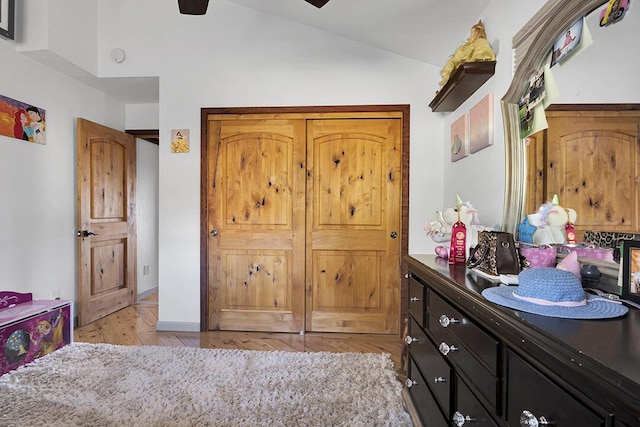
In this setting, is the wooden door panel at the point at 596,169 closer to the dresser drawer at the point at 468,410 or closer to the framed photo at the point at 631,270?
the framed photo at the point at 631,270

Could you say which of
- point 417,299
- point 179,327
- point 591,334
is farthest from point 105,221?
point 591,334

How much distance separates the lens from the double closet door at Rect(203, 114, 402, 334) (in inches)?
120

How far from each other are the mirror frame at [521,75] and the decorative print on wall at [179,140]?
8.31 feet

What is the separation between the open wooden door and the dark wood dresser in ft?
10.5

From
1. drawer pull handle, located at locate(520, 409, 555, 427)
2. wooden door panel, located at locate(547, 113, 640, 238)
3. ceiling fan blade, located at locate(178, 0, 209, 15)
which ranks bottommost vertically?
drawer pull handle, located at locate(520, 409, 555, 427)

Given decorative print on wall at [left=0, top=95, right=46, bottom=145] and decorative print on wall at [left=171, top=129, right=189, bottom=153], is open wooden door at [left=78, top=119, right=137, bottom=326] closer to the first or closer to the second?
decorative print on wall at [left=0, top=95, right=46, bottom=145]

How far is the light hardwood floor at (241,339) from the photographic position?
275 centimetres

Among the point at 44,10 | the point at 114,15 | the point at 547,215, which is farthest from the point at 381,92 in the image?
the point at 44,10

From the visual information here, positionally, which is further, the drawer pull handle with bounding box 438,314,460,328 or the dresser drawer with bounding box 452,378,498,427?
the drawer pull handle with bounding box 438,314,460,328

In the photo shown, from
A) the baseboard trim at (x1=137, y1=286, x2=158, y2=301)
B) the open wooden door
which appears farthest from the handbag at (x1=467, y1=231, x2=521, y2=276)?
the baseboard trim at (x1=137, y1=286, x2=158, y2=301)

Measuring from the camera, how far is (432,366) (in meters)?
1.35

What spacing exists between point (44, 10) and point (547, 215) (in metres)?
3.73

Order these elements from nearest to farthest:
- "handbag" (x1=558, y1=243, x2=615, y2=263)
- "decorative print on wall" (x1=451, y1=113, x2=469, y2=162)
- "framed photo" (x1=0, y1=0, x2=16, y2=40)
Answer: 1. "handbag" (x1=558, y1=243, x2=615, y2=263)
2. "decorative print on wall" (x1=451, y1=113, x2=469, y2=162)
3. "framed photo" (x1=0, y1=0, x2=16, y2=40)

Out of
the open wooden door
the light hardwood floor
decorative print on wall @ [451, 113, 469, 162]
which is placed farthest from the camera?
the open wooden door
